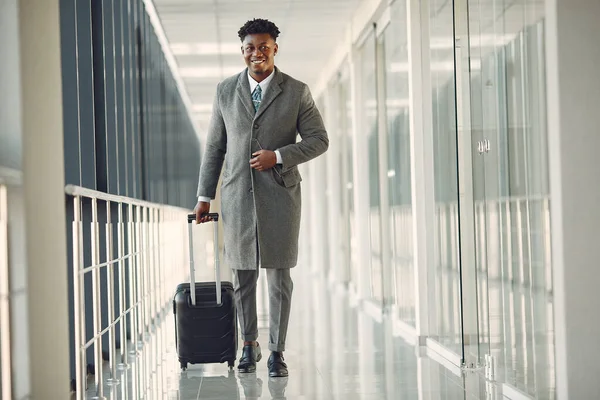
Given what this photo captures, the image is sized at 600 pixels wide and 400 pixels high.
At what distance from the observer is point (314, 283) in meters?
12.0


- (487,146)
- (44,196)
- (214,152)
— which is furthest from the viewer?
(214,152)

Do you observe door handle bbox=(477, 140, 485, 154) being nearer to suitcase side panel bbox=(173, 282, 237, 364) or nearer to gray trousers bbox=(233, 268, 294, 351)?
gray trousers bbox=(233, 268, 294, 351)

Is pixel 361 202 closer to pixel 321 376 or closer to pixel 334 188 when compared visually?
pixel 334 188

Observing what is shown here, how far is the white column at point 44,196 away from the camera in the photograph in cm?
296

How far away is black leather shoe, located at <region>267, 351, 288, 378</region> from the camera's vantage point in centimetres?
422

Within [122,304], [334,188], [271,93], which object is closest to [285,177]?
[271,93]

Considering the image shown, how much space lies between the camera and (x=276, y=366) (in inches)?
166

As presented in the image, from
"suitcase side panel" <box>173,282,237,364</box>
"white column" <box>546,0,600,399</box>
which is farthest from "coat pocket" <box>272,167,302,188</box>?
"white column" <box>546,0,600,399</box>

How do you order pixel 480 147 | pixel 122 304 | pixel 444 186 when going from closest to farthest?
1. pixel 480 147
2. pixel 122 304
3. pixel 444 186

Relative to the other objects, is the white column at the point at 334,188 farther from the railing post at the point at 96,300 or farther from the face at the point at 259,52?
the railing post at the point at 96,300

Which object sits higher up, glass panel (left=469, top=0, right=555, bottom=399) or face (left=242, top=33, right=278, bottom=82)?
face (left=242, top=33, right=278, bottom=82)

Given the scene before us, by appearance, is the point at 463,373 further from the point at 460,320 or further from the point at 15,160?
the point at 15,160

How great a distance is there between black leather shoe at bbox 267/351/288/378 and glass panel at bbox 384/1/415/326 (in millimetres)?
2026

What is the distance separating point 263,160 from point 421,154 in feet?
5.90
